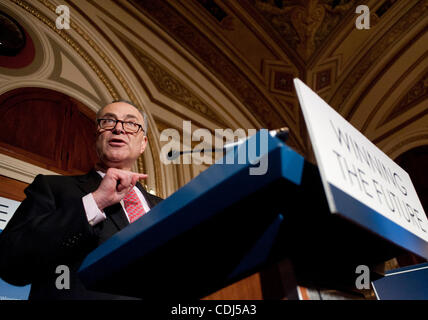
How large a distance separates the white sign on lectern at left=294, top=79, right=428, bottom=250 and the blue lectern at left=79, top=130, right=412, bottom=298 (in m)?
0.03

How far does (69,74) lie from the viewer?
11.2 ft

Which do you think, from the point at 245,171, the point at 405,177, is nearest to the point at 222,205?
the point at 245,171

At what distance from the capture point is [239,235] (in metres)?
0.57

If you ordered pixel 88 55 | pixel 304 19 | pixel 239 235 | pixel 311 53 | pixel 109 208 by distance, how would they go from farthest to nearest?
pixel 311 53
pixel 304 19
pixel 88 55
pixel 109 208
pixel 239 235

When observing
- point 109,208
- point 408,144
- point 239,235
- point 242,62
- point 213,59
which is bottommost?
point 239,235

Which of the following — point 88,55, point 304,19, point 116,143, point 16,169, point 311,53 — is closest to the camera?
point 116,143

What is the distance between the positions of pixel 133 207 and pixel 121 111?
0.50 metres

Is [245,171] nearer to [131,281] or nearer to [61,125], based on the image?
[131,281]

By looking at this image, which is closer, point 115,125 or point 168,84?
point 115,125

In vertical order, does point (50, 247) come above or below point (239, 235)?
above

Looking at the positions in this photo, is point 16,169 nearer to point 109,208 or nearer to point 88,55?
point 88,55

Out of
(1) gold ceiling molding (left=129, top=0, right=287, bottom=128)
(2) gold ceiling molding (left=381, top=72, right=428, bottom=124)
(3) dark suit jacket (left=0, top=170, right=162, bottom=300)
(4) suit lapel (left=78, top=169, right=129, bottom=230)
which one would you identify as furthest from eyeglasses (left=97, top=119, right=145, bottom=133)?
(2) gold ceiling molding (left=381, top=72, right=428, bottom=124)

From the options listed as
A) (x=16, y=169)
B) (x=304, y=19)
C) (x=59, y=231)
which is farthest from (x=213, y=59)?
(x=59, y=231)

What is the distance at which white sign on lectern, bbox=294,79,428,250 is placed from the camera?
19.9 inches
